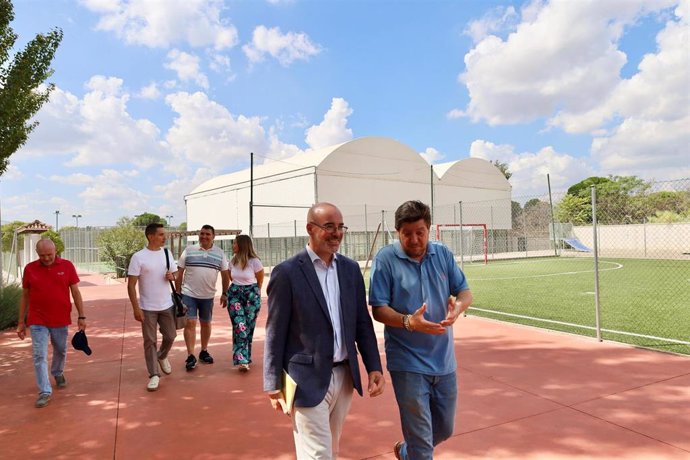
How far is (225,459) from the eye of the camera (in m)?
3.30

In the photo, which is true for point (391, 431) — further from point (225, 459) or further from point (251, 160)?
point (251, 160)

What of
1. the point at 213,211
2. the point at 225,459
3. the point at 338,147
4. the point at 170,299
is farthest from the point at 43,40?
the point at 213,211

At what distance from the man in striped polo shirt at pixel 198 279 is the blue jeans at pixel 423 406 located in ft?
12.4

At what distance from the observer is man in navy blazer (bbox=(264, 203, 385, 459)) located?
2223 mm

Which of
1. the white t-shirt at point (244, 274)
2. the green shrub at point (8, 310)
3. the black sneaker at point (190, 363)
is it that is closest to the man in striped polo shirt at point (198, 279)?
the black sneaker at point (190, 363)

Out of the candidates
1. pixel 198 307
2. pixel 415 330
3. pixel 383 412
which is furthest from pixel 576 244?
pixel 415 330

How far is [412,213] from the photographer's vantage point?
2492mm

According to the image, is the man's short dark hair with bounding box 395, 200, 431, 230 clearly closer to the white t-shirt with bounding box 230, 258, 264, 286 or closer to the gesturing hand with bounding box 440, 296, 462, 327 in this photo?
the gesturing hand with bounding box 440, 296, 462, 327

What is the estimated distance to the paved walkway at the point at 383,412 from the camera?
342cm

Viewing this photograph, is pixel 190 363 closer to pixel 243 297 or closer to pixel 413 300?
pixel 243 297

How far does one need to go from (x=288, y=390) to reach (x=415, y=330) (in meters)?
0.69

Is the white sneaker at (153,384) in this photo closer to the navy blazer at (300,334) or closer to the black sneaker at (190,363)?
the black sneaker at (190,363)

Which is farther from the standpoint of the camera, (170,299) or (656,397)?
(170,299)

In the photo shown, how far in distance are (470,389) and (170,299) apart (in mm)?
3369
